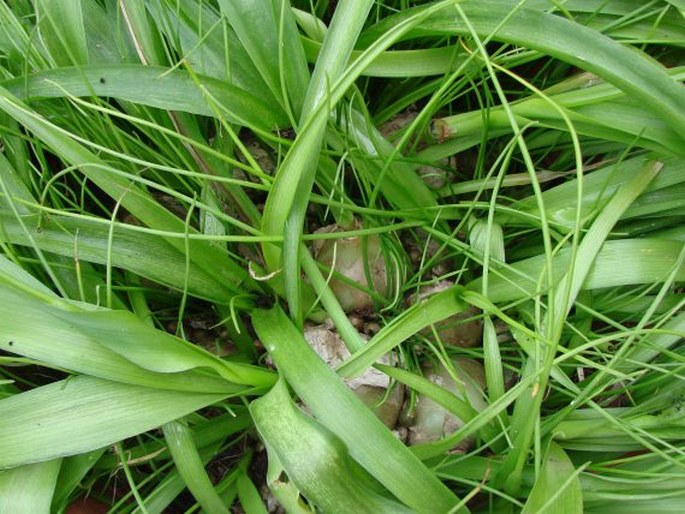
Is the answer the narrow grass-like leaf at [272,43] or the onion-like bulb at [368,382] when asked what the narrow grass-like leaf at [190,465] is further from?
the narrow grass-like leaf at [272,43]

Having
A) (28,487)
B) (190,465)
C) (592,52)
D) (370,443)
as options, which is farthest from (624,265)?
(28,487)

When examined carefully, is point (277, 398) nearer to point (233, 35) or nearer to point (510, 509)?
point (510, 509)

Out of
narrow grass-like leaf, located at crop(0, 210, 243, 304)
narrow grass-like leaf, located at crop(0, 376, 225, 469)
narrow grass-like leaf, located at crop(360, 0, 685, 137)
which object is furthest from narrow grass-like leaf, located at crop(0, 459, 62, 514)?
narrow grass-like leaf, located at crop(360, 0, 685, 137)

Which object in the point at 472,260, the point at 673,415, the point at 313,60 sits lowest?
the point at 673,415

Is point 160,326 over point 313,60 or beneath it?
beneath

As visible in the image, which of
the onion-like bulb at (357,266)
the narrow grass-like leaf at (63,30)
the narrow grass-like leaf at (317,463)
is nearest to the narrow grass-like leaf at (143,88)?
the narrow grass-like leaf at (63,30)

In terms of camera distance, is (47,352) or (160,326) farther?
(160,326)

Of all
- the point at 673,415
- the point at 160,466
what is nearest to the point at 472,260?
the point at 673,415
